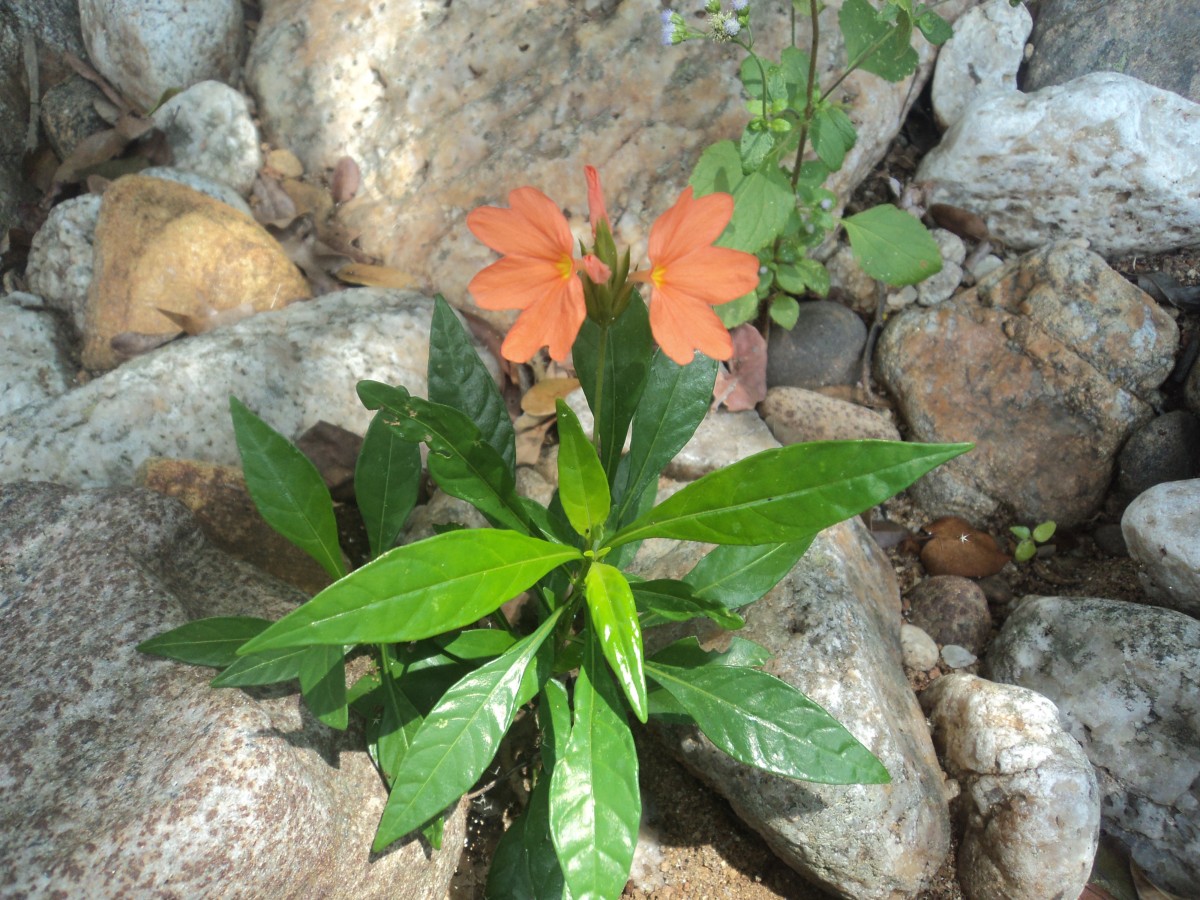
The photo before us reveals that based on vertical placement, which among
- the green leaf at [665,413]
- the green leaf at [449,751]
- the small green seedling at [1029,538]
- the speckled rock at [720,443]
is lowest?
the small green seedling at [1029,538]

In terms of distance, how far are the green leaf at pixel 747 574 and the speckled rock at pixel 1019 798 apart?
0.81 m

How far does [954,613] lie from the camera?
2.81 metres

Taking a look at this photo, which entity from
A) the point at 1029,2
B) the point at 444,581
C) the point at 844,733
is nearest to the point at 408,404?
the point at 444,581

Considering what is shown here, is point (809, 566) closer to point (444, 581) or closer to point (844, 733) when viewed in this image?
point (844, 733)

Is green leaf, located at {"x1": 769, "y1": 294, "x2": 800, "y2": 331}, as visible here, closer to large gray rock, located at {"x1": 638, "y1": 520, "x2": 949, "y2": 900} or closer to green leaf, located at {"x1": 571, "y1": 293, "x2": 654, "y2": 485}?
large gray rock, located at {"x1": 638, "y1": 520, "x2": 949, "y2": 900}

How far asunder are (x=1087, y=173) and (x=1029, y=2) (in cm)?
101

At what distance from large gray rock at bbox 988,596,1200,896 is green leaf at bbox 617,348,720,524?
1.35 meters

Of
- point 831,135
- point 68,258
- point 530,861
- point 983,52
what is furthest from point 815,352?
point 68,258

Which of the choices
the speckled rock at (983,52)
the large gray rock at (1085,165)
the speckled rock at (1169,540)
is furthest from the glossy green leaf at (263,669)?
the speckled rock at (983,52)

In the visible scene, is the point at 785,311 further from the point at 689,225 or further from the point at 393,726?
the point at 393,726

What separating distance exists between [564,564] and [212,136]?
111 inches

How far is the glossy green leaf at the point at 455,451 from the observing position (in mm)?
1782

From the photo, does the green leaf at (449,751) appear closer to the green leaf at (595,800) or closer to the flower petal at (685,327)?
the green leaf at (595,800)

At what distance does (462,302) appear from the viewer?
338 cm
